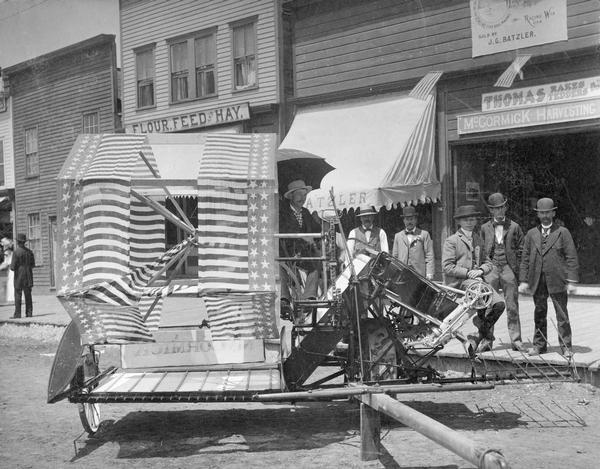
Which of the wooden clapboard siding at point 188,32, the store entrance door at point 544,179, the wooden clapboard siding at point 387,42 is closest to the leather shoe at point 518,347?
the store entrance door at point 544,179

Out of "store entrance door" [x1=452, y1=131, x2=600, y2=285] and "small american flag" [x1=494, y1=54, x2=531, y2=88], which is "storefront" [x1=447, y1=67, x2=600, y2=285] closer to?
"store entrance door" [x1=452, y1=131, x2=600, y2=285]

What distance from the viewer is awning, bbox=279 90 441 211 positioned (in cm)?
1505

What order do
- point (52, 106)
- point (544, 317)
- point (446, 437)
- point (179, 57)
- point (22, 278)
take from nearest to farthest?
point (446, 437) → point (544, 317) → point (22, 278) → point (179, 57) → point (52, 106)

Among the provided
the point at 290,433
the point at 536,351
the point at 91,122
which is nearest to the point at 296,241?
the point at 290,433

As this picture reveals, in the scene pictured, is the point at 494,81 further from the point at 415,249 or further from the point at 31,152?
the point at 31,152

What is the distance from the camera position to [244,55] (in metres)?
20.4

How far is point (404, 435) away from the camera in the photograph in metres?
6.07

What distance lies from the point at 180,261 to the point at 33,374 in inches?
163

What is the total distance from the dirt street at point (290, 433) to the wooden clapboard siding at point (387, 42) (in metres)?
8.71

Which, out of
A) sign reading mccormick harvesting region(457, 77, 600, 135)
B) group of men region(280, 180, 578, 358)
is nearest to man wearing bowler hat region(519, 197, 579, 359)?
group of men region(280, 180, 578, 358)

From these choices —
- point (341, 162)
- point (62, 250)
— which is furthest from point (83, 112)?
point (62, 250)

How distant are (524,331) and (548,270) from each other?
205 centimetres

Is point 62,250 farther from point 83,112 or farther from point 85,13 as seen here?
point 83,112

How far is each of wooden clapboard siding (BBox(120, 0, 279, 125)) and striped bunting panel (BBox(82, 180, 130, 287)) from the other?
45.6 feet
